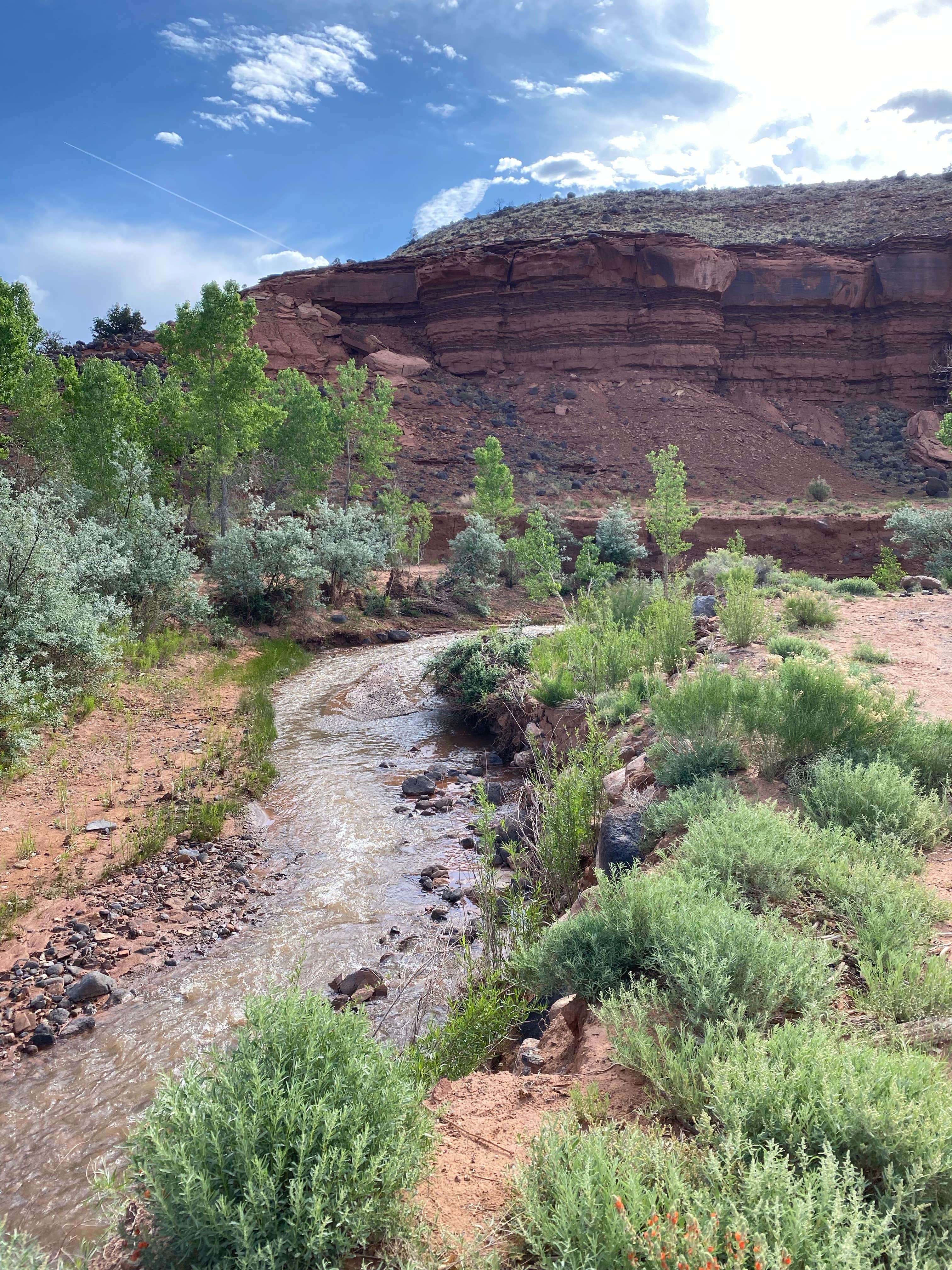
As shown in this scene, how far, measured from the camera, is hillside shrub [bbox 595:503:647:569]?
27906mm

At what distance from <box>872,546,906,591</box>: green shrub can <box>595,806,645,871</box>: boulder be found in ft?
41.5

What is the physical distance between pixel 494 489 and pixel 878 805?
24.3 m

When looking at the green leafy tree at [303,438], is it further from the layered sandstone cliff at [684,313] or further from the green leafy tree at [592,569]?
the layered sandstone cliff at [684,313]

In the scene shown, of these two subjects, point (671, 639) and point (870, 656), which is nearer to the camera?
point (870, 656)

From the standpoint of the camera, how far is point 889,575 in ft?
56.3

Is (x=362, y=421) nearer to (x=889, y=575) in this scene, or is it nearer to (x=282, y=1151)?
(x=889, y=575)

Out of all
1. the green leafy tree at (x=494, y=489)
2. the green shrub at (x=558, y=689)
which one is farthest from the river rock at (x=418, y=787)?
the green leafy tree at (x=494, y=489)

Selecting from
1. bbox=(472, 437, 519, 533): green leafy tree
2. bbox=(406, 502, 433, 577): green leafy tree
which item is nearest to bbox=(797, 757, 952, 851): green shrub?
bbox=(406, 502, 433, 577): green leafy tree

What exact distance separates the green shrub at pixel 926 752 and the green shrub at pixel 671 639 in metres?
3.34

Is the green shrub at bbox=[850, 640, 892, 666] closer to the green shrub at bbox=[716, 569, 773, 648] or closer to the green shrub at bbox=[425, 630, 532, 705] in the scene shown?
the green shrub at bbox=[716, 569, 773, 648]

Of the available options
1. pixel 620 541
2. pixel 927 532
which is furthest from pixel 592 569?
pixel 620 541

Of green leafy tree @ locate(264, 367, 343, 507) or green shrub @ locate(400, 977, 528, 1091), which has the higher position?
green leafy tree @ locate(264, 367, 343, 507)

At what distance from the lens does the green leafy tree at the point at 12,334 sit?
17.8m

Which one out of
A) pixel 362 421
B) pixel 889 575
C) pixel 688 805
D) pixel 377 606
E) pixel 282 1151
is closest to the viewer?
pixel 282 1151
